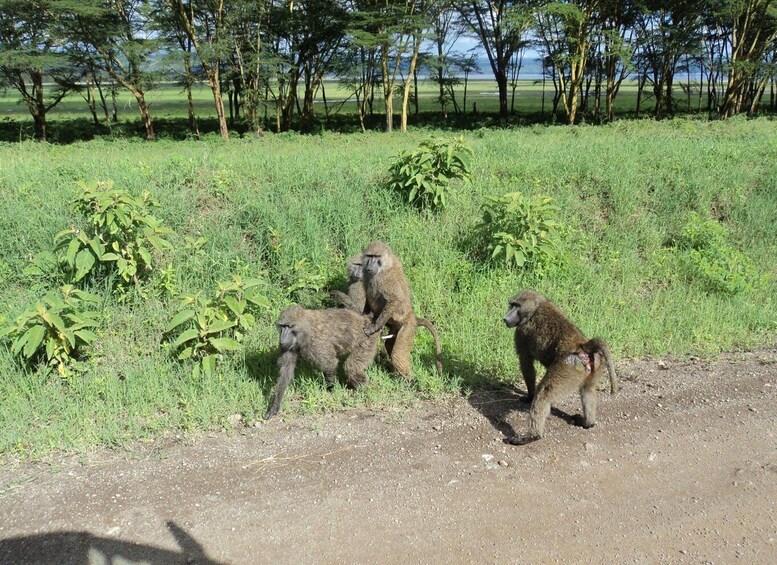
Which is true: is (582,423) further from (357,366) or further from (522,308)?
(357,366)

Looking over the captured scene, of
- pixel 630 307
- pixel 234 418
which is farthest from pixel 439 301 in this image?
pixel 234 418

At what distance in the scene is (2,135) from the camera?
23.1 meters

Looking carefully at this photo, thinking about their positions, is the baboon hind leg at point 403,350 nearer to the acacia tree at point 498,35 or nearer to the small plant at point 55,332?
the small plant at point 55,332

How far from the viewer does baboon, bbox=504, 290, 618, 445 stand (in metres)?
3.94

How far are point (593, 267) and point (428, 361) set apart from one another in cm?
288

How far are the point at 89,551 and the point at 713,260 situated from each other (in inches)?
281

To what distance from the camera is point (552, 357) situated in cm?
416

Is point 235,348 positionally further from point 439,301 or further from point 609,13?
point 609,13

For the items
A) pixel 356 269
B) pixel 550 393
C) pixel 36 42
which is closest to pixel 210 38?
pixel 36 42

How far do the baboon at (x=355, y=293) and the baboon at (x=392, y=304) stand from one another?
22cm

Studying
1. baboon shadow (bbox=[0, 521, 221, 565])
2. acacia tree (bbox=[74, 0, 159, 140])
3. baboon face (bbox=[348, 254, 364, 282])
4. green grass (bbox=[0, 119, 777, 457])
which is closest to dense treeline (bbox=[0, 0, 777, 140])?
acacia tree (bbox=[74, 0, 159, 140])

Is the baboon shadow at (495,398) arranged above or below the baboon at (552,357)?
below

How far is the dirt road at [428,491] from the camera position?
2975mm

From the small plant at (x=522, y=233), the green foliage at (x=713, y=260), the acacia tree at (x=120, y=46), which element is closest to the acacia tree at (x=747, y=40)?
the green foliage at (x=713, y=260)
